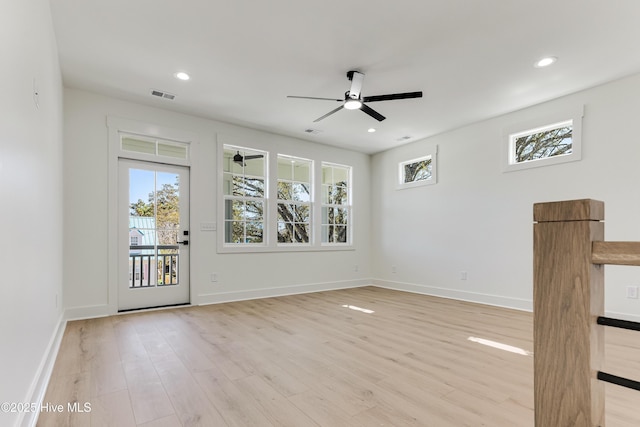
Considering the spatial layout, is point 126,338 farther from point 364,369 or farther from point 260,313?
point 364,369

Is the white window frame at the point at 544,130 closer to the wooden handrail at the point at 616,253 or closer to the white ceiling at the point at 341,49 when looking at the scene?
the white ceiling at the point at 341,49

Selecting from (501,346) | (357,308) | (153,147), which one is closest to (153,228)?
(153,147)

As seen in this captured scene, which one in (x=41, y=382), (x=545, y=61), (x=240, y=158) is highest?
(x=545, y=61)

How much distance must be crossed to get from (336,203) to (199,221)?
2781mm

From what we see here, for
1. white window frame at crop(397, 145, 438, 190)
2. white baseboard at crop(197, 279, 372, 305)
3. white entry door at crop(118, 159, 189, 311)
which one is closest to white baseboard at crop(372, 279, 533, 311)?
white baseboard at crop(197, 279, 372, 305)

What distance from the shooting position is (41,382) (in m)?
2.02

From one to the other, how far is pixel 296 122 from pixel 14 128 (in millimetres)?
3888

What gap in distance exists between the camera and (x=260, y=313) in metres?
4.21

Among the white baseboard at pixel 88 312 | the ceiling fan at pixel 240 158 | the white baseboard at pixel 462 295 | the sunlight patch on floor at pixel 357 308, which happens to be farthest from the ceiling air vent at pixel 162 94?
the white baseboard at pixel 462 295

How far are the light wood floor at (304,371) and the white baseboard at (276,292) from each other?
0.82 meters

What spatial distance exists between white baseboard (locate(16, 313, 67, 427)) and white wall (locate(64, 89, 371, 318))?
3.96 ft

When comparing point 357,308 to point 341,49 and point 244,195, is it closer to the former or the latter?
point 244,195

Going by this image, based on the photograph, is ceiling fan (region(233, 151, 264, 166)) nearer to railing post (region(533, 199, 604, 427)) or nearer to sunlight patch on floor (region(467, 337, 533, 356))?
sunlight patch on floor (region(467, 337, 533, 356))

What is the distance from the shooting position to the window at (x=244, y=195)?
17.1 feet
